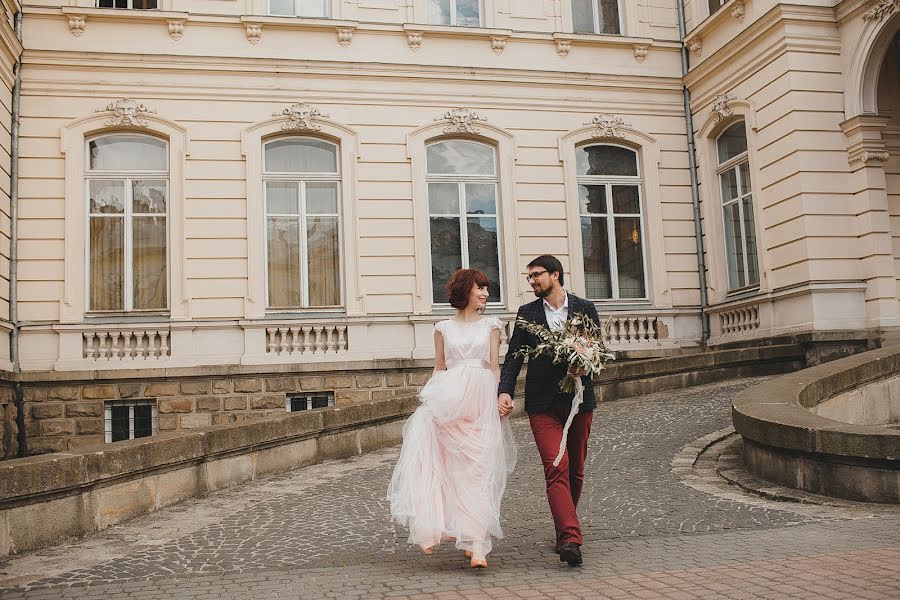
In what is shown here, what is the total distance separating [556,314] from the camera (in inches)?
234

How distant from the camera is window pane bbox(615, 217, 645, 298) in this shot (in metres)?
16.1

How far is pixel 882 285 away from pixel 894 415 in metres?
3.86

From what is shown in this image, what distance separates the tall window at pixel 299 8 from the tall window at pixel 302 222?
215 centimetres

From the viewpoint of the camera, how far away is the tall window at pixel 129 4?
1459cm

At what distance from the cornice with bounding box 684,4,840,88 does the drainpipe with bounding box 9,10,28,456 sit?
11146 mm

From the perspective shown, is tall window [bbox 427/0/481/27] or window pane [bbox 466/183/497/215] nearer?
window pane [bbox 466/183/497/215]

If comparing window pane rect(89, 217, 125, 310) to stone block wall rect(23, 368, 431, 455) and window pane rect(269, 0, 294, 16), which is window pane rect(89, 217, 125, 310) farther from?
window pane rect(269, 0, 294, 16)

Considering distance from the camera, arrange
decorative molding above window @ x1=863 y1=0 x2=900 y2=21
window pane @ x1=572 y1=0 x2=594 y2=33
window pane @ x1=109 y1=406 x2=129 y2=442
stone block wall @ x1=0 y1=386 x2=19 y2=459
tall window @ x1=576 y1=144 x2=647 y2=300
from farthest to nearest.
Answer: window pane @ x1=572 y1=0 x2=594 y2=33, tall window @ x1=576 y1=144 x2=647 y2=300, window pane @ x1=109 y1=406 x2=129 y2=442, decorative molding above window @ x1=863 y1=0 x2=900 y2=21, stone block wall @ x1=0 y1=386 x2=19 y2=459

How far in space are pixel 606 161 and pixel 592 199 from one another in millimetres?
765

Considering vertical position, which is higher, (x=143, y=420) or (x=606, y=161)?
(x=606, y=161)

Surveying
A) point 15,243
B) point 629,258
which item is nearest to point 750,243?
point 629,258

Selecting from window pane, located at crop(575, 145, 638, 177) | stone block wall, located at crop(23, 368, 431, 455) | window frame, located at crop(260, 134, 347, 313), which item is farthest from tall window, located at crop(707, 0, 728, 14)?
stone block wall, located at crop(23, 368, 431, 455)

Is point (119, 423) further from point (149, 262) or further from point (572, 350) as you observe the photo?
point (572, 350)

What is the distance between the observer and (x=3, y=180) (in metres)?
13.4
